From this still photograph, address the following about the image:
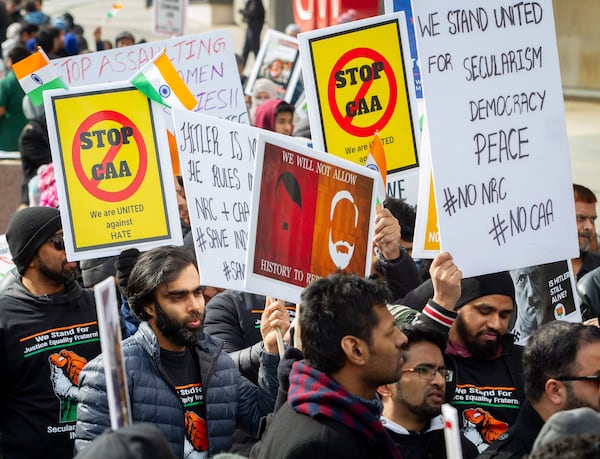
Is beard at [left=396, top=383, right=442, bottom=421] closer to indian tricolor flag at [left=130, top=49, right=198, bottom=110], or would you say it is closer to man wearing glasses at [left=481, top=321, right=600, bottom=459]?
man wearing glasses at [left=481, top=321, right=600, bottom=459]

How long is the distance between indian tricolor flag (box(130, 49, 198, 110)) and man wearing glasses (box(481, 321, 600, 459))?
246cm

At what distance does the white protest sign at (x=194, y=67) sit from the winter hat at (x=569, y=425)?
4534 millimetres

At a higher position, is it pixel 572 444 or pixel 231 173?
pixel 231 173

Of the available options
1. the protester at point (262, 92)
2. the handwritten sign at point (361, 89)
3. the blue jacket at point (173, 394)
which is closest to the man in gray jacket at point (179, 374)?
the blue jacket at point (173, 394)

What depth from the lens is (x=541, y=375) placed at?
4.39 metres

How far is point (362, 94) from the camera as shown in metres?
6.15

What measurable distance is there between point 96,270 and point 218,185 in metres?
1.10

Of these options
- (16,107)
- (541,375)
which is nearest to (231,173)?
(541,375)

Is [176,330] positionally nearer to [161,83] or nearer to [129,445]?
[161,83]

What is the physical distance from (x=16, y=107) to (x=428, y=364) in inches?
346

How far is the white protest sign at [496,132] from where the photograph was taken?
4.86 meters

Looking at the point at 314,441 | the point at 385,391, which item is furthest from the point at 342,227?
the point at 314,441

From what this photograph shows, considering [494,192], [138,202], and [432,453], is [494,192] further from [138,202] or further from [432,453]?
[138,202]

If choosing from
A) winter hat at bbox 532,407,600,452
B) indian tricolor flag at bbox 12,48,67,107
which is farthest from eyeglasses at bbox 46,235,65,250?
winter hat at bbox 532,407,600,452
